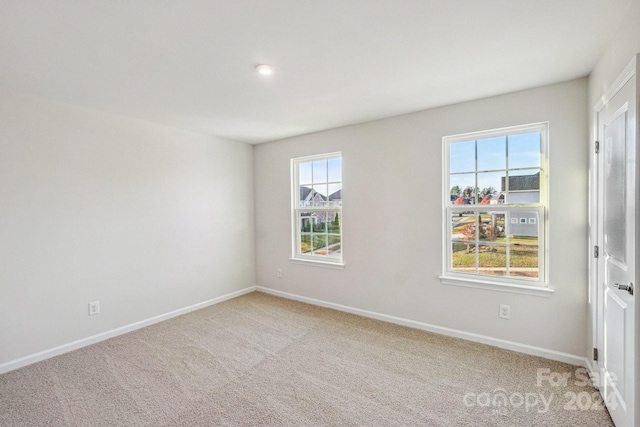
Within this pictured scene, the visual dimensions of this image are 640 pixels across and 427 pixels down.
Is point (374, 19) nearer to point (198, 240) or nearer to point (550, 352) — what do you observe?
point (550, 352)

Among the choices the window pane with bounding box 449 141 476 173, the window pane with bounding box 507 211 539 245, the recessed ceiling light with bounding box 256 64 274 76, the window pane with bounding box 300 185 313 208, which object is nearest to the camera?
the recessed ceiling light with bounding box 256 64 274 76

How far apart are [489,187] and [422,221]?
71 centimetres

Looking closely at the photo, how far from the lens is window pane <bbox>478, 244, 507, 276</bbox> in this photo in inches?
112

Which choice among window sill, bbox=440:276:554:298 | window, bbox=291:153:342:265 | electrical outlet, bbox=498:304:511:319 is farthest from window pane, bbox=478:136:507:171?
window, bbox=291:153:342:265

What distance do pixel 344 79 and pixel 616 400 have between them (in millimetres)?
2770

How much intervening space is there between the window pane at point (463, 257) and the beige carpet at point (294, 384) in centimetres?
71

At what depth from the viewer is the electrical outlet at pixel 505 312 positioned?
8.98 ft

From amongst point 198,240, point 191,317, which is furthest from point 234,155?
point 191,317

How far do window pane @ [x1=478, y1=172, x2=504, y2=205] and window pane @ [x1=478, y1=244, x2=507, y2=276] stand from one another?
0.45 metres

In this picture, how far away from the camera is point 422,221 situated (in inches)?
125

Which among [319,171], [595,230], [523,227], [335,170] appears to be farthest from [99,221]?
[595,230]

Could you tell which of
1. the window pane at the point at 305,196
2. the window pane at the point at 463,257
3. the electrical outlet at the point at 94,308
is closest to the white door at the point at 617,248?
the window pane at the point at 463,257

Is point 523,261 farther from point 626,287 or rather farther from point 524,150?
point 626,287

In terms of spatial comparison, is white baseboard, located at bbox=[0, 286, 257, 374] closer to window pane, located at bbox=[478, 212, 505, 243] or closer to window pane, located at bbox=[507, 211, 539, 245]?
window pane, located at bbox=[478, 212, 505, 243]
